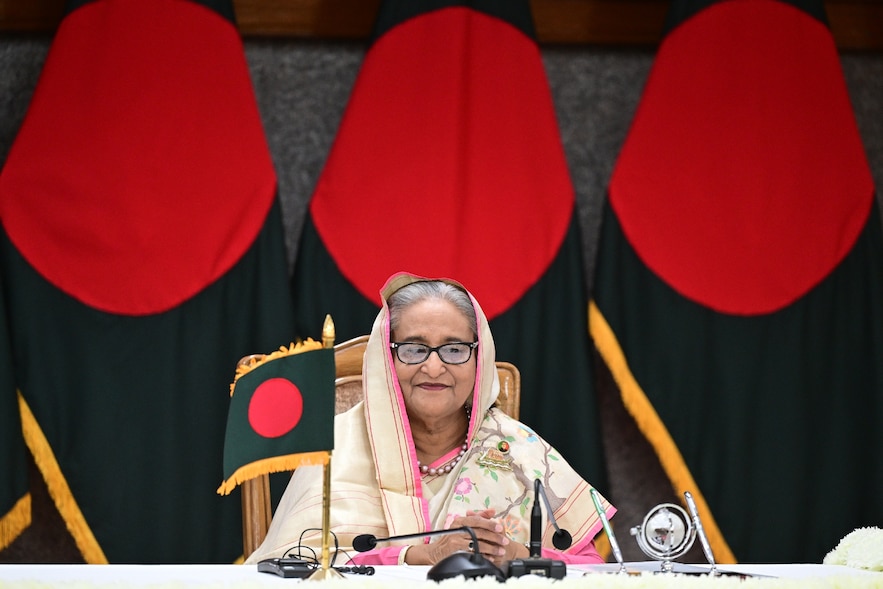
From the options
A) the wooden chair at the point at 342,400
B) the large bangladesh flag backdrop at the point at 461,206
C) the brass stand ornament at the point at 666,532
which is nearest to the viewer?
the brass stand ornament at the point at 666,532

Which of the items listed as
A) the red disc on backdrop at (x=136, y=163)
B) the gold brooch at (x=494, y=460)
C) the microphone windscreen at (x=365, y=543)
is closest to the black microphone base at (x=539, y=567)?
the microphone windscreen at (x=365, y=543)

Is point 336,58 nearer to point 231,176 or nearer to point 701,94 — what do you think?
point 231,176

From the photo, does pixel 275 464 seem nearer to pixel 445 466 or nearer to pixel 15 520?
pixel 445 466

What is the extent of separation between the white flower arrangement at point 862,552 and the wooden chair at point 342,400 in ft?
2.89

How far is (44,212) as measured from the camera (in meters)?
2.68

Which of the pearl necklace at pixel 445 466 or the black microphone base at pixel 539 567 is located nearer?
the black microphone base at pixel 539 567

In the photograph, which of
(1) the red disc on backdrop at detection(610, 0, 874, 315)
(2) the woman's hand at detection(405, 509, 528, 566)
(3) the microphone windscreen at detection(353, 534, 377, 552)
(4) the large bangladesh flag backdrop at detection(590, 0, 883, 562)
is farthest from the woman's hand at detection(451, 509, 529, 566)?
(1) the red disc on backdrop at detection(610, 0, 874, 315)

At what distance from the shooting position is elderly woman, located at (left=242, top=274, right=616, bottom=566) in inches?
80.0

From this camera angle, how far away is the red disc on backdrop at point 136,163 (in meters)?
2.68

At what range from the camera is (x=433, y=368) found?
2129mm

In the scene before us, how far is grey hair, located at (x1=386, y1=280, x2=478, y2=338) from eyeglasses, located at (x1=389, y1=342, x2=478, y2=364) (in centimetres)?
5

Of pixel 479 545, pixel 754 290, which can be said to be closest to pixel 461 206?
pixel 754 290

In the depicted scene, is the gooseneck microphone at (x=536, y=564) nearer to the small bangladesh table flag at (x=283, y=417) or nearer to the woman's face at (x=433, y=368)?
the small bangladesh table flag at (x=283, y=417)

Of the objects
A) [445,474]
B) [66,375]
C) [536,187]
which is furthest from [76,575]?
[536,187]
